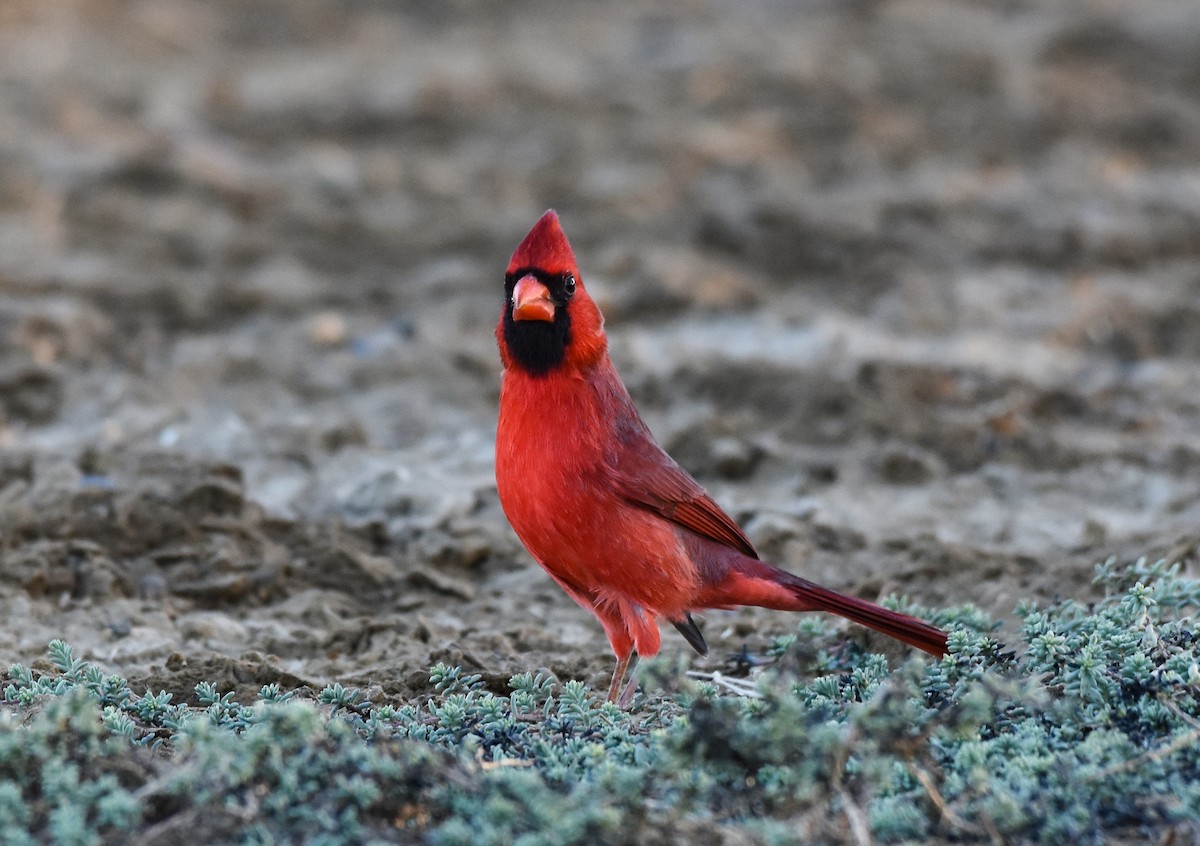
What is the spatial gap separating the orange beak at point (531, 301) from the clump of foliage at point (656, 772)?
1031 millimetres

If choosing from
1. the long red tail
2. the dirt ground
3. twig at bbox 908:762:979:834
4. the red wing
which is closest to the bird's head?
the red wing

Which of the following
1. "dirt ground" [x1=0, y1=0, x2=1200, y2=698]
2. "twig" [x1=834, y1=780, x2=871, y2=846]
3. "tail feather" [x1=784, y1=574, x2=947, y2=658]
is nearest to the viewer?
"twig" [x1=834, y1=780, x2=871, y2=846]

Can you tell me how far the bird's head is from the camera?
3615mm

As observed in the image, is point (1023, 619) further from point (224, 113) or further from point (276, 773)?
point (224, 113)

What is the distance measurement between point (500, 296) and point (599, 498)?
325 cm

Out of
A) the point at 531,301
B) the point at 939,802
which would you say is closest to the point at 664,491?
the point at 531,301

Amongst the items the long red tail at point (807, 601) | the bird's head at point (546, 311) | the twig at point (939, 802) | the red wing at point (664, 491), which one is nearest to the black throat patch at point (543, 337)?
the bird's head at point (546, 311)

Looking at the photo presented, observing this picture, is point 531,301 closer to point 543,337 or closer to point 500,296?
point 543,337

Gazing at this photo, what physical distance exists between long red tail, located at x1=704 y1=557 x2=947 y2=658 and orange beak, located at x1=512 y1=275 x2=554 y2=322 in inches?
33.9

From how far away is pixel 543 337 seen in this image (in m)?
3.68

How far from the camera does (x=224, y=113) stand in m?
8.26

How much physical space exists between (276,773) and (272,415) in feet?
10.6

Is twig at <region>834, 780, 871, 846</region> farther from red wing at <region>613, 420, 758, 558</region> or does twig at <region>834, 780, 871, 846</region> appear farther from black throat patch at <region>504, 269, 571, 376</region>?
black throat patch at <region>504, 269, 571, 376</region>

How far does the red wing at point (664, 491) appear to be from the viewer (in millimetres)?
3658
